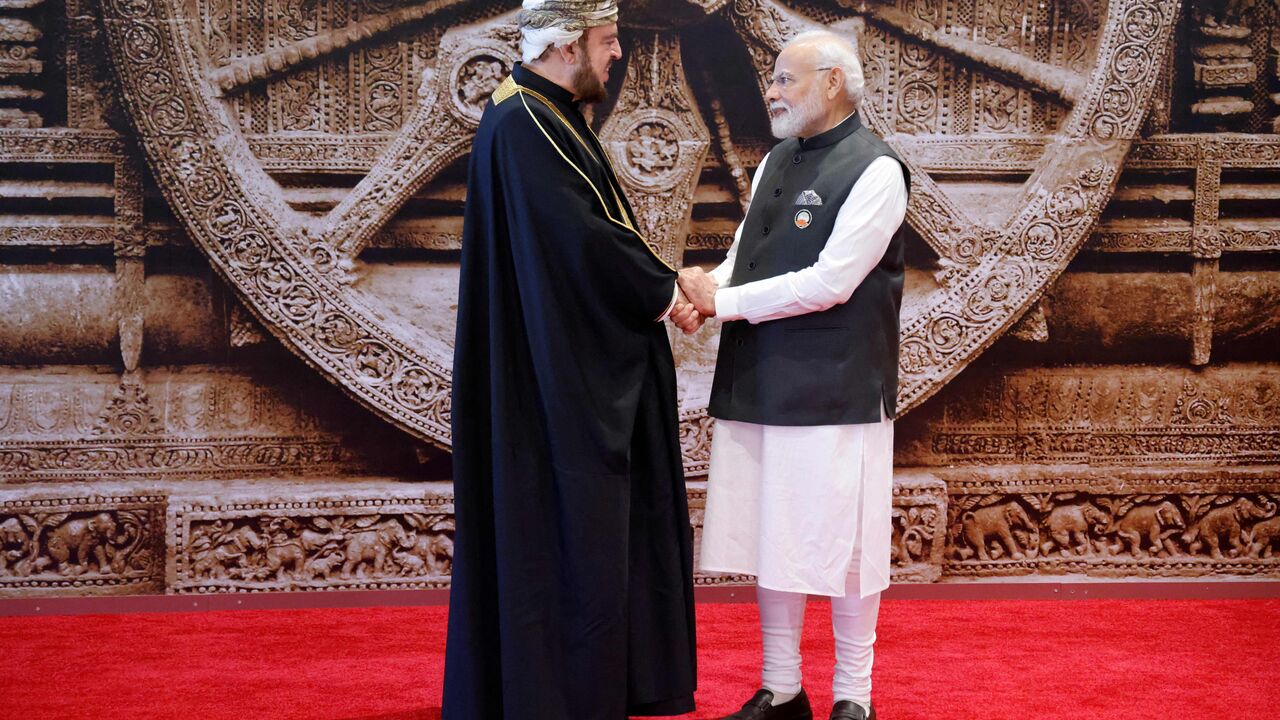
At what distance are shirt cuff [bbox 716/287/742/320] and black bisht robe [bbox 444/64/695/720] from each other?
0.19m

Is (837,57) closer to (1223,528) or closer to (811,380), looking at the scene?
(811,380)

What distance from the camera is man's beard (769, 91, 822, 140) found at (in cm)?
274

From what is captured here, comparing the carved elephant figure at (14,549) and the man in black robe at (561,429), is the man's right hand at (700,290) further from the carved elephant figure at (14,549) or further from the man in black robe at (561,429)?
the carved elephant figure at (14,549)

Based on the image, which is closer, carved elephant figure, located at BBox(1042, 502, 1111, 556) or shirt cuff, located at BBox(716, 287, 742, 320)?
shirt cuff, located at BBox(716, 287, 742, 320)

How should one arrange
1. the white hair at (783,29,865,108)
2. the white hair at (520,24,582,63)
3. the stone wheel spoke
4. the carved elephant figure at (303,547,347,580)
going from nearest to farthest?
the white hair at (520,24,582,63) < the white hair at (783,29,865,108) < the carved elephant figure at (303,547,347,580) < the stone wheel spoke

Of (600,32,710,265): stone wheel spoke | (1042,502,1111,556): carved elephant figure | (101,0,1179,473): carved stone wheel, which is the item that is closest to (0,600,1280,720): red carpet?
(1042,502,1111,556): carved elephant figure

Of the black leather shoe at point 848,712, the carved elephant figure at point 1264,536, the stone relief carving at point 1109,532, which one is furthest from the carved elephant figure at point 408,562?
the carved elephant figure at point 1264,536

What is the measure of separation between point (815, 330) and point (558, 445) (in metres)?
0.69

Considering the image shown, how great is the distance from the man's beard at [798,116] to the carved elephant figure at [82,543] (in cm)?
281

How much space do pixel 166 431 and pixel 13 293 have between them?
2.35 feet

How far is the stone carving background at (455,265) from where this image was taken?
4035mm

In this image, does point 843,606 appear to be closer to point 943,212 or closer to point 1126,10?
point 943,212

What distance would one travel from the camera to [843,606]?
2779 millimetres

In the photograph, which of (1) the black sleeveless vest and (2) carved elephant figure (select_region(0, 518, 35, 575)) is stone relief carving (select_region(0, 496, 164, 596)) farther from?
(1) the black sleeveless vest
